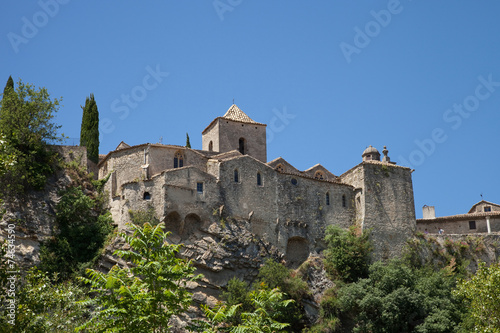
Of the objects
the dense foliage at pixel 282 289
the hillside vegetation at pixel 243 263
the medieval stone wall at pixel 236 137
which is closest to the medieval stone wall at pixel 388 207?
the hillside vegetation at pixel 243 263

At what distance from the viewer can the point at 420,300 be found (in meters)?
52.3

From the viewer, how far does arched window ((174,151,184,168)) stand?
190 ft

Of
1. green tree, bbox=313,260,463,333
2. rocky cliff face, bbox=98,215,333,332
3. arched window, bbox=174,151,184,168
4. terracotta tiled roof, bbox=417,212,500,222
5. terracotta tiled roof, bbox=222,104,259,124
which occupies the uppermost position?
terracotta tiled roof, bbox=222,104,259,124

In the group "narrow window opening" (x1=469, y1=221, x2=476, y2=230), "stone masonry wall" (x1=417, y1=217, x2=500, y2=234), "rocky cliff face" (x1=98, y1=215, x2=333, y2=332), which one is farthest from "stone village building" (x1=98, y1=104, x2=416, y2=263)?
"narrow window opening" (x1=469, y1=221, x2=476, y2=230)

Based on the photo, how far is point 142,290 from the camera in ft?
85.0

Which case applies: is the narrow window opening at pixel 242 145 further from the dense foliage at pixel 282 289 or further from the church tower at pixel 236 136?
the dense foliage at pixel 282 289

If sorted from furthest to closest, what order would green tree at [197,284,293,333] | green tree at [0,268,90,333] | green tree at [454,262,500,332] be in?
green tree at [454,262,500,332] → green tree at [197,284,293,333] → green tree at [0,268,90,333]

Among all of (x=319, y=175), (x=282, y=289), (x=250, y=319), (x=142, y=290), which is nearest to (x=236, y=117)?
(x=319, y=175)

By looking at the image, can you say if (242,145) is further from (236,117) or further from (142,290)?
(142,290)

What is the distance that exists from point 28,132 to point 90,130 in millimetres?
6819

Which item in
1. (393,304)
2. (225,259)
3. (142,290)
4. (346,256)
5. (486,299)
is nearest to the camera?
(142,290)

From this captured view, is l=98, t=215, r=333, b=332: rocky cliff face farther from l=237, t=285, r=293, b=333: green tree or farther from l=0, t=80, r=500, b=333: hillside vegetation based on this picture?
l=237, t=285, r=293, b=333: green tree

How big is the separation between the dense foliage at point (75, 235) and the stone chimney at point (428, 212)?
3204cm

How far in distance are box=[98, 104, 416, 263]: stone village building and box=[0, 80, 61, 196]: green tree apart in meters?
5.60
